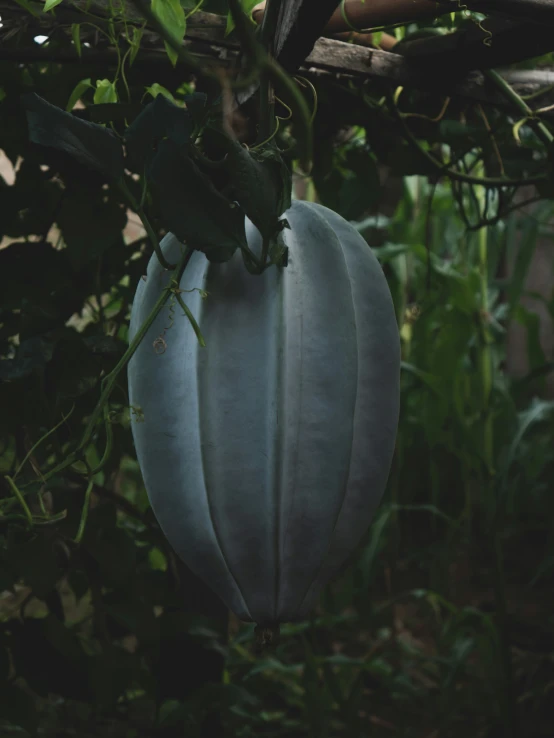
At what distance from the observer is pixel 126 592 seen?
0.94 meters

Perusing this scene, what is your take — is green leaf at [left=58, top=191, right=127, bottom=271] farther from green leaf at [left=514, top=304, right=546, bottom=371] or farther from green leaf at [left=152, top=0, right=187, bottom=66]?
green leaf at [left=514, top=304, right=546, bottom=371]

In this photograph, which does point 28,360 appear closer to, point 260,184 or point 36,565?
point 36,565

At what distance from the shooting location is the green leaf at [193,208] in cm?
50

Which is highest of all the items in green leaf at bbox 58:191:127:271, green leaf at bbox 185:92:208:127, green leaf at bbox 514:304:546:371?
green leaf at bbox 185:92:208:127

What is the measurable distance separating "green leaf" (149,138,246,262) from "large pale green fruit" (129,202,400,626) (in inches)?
1.1

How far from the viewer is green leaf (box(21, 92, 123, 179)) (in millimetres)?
521

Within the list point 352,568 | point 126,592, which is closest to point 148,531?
point 126,592

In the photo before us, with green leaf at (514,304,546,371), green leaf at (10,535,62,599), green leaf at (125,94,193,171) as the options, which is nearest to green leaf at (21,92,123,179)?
green leaf at (125,94,193,171)

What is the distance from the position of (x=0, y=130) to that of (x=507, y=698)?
4.23 feet

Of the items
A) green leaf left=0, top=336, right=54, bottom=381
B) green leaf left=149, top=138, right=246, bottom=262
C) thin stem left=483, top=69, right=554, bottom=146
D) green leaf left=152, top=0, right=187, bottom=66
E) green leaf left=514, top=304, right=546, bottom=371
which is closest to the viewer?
green leaf left=149, top=138, right=246, bottom=262

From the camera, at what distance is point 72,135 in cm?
53

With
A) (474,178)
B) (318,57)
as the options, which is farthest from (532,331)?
(318,57)

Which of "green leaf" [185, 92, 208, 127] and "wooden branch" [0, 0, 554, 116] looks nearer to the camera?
"green leaf" [185, 92, 208, 127]

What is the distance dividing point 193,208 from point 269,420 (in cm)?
15
